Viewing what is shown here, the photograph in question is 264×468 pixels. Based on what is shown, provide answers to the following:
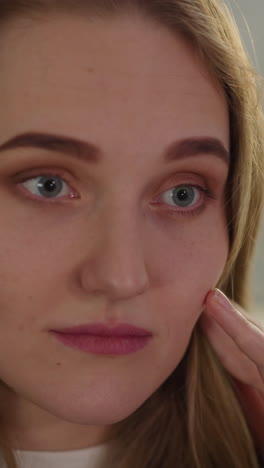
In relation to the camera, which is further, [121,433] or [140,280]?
[121,433]

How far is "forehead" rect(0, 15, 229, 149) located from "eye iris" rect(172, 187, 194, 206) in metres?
0.11

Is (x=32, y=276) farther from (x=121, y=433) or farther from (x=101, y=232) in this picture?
(x=121, y=433)

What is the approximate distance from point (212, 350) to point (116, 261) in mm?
369

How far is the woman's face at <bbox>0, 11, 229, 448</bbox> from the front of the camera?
71cm

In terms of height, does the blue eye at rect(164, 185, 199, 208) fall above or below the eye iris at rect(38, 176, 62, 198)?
below

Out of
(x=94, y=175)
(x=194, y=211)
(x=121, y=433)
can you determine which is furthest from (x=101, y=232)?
(x=121, y=433)

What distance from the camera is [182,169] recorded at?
2.55ft

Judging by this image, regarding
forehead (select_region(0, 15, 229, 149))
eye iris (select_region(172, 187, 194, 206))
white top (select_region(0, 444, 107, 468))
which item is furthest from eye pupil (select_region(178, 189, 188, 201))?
Answer: white top (select_region(0, 444, 107, 468))

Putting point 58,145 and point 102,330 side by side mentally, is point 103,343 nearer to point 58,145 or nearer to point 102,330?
point 102,330

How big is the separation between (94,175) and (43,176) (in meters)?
0.07

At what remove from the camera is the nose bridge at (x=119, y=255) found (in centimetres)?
70

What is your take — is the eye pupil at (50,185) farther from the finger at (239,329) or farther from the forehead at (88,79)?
the finger at (239,329)

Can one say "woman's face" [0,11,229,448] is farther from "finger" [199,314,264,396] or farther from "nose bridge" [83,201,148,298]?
"finger" [199,314,264,396]

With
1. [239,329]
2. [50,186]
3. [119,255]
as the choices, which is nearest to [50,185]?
[50,186]
